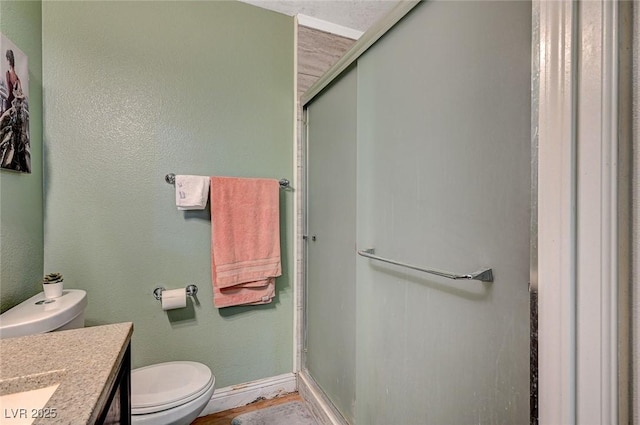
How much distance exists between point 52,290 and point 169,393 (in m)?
0.64

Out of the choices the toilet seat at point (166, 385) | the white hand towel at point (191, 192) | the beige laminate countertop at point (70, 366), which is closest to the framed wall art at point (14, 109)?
the white hand towel at point (191, 192)

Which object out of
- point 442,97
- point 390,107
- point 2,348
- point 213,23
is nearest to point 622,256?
point 442,97

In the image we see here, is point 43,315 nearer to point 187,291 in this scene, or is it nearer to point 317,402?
point 187,291

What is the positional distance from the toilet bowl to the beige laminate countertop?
592 mm

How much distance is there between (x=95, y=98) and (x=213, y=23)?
2.49 feet

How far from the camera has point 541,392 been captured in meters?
0.54

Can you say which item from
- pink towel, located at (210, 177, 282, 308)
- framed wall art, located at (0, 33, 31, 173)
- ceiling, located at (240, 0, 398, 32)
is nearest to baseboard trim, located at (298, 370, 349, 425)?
pink towel, located at (210, 177, 282, 308)

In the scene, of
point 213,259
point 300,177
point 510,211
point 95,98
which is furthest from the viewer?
point 300,177

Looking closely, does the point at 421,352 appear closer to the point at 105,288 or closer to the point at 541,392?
the point at 541,392

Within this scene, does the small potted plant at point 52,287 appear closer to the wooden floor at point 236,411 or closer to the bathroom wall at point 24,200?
the bathroom wall at point 24,200

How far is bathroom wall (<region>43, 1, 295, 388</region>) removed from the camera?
142 centimetres

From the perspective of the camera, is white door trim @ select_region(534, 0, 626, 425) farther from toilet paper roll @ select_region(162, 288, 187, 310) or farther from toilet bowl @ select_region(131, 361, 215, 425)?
toilet paper roll @ select_region(162, 288, 187, 310)

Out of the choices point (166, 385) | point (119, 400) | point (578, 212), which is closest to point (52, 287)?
point (166, 385)

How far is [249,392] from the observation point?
1768 millimetres
